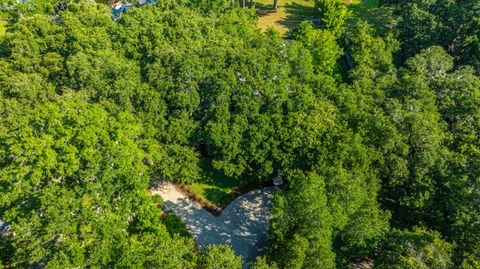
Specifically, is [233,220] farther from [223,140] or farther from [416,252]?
[416,252]

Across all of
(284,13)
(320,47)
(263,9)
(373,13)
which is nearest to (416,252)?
(320,47)

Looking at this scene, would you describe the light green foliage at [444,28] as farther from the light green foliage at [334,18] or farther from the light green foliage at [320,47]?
the light green foliage at [320,47]

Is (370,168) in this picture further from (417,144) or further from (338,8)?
(338,8)

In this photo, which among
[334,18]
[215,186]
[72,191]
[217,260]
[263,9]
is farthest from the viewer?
[263,9]

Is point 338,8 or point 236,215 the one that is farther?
point 338,8

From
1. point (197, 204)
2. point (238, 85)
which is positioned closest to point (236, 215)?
point (197, 204)
